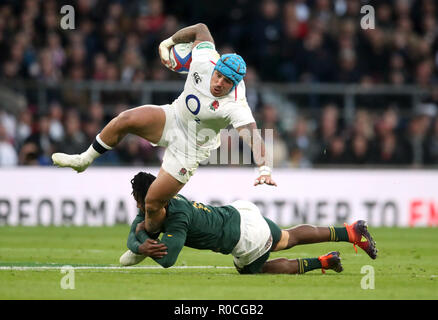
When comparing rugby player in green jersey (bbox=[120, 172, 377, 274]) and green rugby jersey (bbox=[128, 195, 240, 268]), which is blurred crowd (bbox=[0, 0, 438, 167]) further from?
green rugby jersey (bbox=[128, 195, 240, 268])

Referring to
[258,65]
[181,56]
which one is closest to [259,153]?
[181,56]

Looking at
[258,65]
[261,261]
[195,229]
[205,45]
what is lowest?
[261,261]

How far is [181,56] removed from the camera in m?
10.2

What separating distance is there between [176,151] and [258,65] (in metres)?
11.1

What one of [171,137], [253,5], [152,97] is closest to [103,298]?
[171,137]

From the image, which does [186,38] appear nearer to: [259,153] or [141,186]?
[141,186]

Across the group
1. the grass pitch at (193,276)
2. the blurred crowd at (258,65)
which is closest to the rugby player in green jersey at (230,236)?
the grass pitch at (193,276)

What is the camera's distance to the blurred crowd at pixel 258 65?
1844 cm

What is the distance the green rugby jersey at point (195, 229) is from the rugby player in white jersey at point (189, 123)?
156 millimetres

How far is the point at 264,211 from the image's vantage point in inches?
696

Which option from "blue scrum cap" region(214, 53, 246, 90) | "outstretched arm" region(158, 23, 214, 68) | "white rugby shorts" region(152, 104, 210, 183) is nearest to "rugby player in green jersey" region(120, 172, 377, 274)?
"white rugby shorts" region(152, 104, 210, 183)

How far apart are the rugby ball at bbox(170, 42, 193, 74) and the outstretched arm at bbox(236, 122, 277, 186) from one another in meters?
1.39

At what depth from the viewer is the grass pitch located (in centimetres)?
776

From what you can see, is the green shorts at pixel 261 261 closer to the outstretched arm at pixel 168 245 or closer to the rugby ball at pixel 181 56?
the outstretched arm at pixel 168 245
